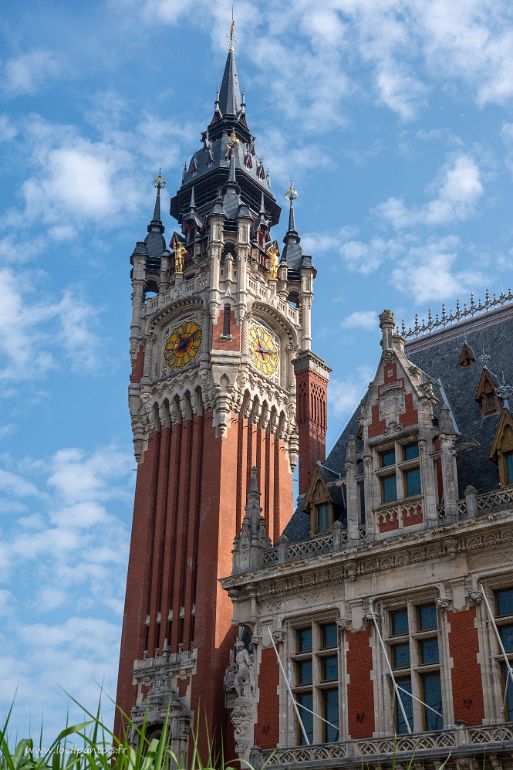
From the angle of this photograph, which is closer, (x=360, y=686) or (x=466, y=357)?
(x=360, y=686)


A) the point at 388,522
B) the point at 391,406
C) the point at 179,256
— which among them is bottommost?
the point at 388,522

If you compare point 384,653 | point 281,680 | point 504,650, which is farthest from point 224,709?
point 504,650

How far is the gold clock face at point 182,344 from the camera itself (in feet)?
179

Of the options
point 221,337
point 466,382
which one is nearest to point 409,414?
point 466,382

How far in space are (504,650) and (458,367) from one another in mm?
11898

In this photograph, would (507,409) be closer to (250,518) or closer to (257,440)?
(250,518)

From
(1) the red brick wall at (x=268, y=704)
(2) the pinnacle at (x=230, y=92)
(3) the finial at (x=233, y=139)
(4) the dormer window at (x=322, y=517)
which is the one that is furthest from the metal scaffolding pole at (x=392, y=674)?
(2) the pinnacle at (x=230, y=92)

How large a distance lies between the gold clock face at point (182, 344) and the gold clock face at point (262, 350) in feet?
10.0

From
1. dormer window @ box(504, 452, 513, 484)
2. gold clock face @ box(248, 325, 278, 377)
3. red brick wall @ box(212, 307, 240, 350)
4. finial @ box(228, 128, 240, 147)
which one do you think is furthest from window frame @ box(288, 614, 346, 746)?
finial @ box(228, 128, 240, 147)

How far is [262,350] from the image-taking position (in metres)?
56.0

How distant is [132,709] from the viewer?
147 feet

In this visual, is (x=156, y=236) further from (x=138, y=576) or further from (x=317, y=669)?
(x=317, y=669)

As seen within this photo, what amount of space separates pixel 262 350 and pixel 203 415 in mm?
6203

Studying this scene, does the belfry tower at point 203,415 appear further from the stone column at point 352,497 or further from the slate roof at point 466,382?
the stone column at point 352,497
